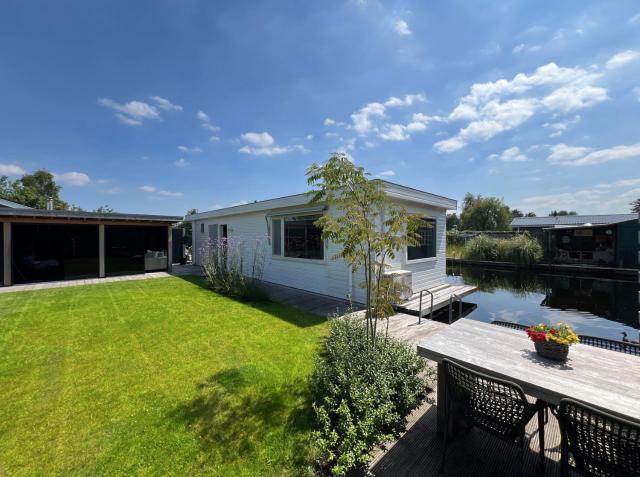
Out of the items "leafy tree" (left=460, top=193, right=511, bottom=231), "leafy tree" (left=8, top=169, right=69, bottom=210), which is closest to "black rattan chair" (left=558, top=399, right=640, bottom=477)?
"leafy tree" (left=460, top=193, right=511, bottom=231)

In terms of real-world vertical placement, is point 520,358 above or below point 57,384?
above

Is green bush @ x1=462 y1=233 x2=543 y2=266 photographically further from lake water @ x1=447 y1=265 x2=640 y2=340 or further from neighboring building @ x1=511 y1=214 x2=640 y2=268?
lake water @ x1=447 y1=265 x2=640 y2=340

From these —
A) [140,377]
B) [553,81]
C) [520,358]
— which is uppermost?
[553,81]

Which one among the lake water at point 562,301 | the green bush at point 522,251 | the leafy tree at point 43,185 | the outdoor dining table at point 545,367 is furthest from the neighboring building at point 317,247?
the leafy tree at point 43,185

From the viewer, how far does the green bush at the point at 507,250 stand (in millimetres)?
13859

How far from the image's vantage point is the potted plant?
1835 millimetres

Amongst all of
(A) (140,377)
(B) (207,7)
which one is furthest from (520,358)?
(B) (207,7)

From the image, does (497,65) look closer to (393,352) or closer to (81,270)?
(393,352)

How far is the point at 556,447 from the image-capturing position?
6.46ft

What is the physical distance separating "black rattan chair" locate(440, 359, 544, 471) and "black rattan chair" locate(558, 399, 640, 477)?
0.57 feet

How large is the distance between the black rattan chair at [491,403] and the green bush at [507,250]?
15.5 meters

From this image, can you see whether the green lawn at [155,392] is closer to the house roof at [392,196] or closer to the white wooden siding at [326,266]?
the white wooden siding at [326,266]

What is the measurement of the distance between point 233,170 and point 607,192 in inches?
721

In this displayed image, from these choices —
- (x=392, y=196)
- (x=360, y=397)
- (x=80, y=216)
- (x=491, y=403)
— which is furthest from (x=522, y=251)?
(x=80, y=216)
